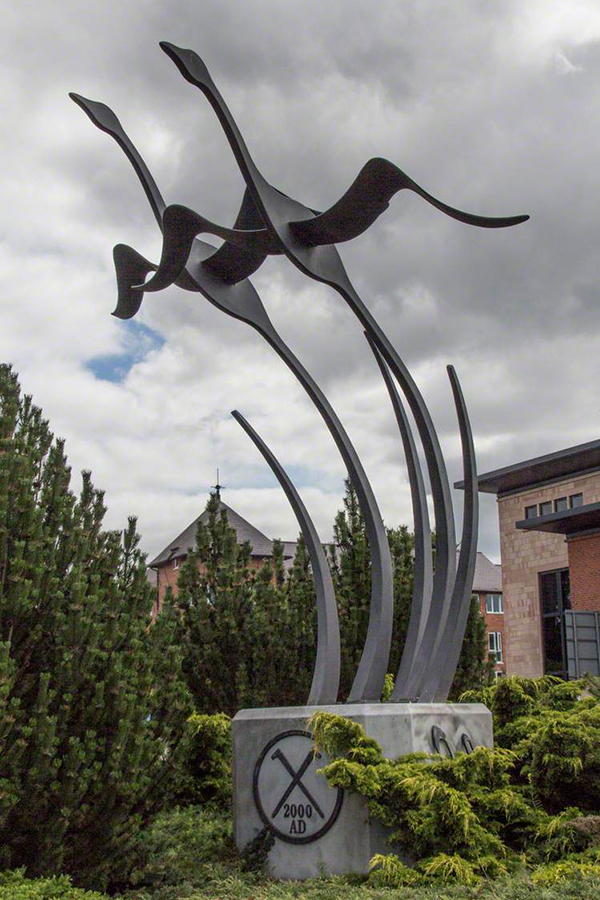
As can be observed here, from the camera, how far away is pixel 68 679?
7.32 metres

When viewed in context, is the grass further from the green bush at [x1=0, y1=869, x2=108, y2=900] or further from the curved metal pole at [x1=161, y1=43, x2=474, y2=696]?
the curved metal pole at [x1=161, y1=43, x2=474, y2=696]

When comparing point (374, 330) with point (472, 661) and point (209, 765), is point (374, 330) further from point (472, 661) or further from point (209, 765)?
point (472, 661)

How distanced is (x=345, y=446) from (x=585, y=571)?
54.1 feet

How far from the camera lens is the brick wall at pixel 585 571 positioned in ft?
78.6

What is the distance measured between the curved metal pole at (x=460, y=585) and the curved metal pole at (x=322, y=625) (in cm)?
94

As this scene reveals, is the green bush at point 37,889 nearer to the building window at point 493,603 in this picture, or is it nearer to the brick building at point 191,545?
the brick building at point 191,545

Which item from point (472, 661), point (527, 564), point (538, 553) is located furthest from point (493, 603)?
point (472, 661)

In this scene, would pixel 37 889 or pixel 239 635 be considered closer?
pixel 37 889

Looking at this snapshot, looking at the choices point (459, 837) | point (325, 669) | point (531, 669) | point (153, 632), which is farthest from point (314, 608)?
point (531, 669)

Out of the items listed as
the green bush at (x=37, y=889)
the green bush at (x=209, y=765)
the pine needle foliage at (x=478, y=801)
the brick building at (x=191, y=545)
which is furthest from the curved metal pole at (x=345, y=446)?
the brick building at (x=191, y=545)

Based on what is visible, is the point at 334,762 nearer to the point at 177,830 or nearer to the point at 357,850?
the point at 357,850

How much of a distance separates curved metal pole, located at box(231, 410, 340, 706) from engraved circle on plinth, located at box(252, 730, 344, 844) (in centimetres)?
64

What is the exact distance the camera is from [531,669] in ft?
104

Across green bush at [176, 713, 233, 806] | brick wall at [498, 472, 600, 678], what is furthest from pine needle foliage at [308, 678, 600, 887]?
brick wall at [498, 472, 600, 678]
